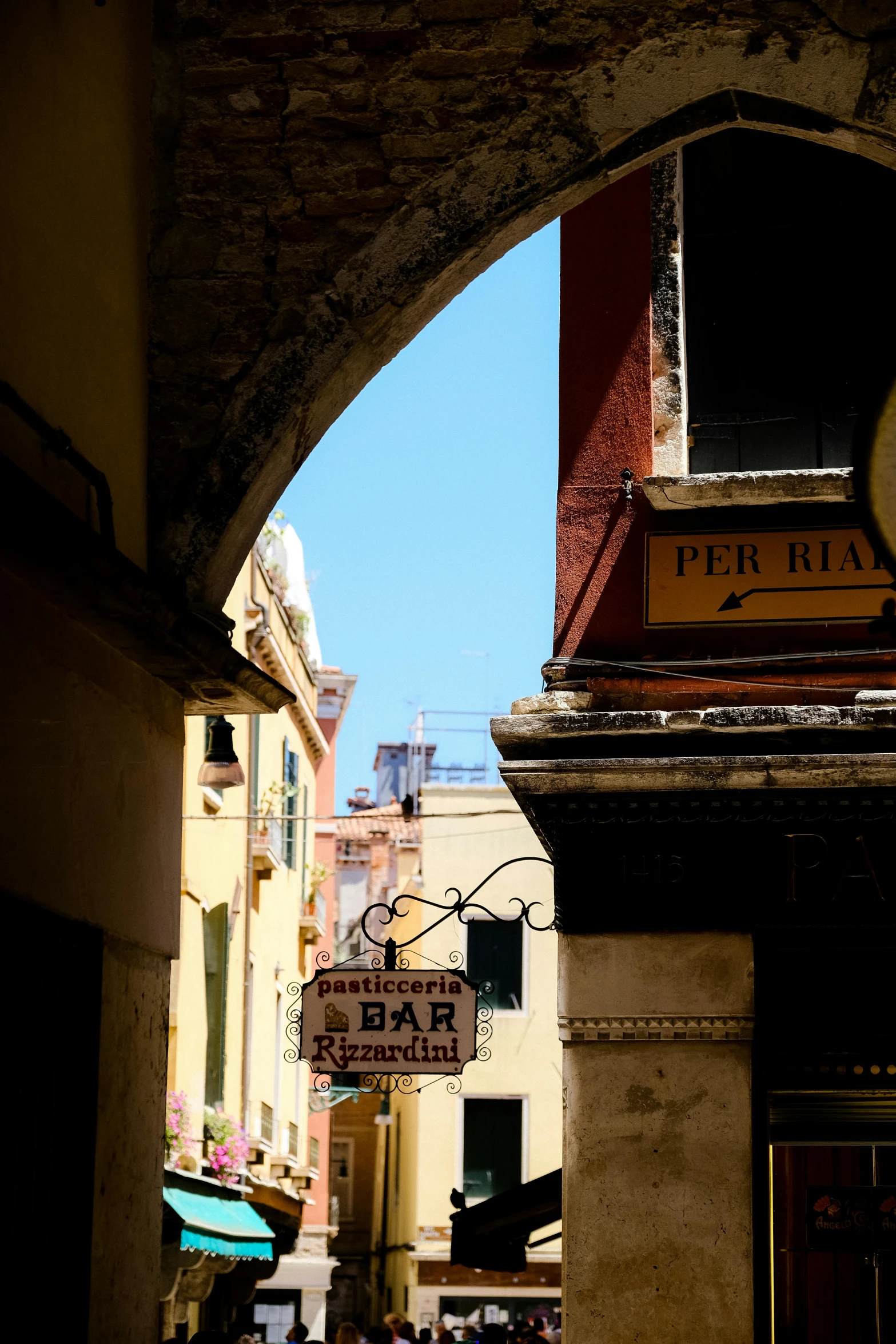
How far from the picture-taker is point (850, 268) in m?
8.86

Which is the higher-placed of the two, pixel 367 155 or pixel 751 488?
pixel 751 488

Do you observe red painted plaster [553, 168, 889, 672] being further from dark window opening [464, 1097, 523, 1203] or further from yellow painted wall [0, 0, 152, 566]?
dark window opening [464, 1097, 523, 1203]

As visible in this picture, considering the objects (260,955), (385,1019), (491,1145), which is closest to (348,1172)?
(491,1145)

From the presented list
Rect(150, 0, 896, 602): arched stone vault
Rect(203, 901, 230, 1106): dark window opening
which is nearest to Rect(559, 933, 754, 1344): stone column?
Rect(150, 0, 896, 602): arched stone vault

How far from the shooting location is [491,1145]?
1043 inches

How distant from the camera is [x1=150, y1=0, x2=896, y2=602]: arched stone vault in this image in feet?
16.4

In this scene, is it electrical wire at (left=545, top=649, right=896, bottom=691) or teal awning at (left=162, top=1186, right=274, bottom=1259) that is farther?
teal awning at (left=162, top=1186, right=274, bottom=1259)

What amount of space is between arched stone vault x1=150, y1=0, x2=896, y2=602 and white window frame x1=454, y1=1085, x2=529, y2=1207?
22327 millimetres

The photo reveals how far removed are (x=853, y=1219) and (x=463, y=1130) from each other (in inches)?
740

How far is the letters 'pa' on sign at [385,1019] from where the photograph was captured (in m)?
9.09

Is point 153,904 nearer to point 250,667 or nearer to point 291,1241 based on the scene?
point 250,667

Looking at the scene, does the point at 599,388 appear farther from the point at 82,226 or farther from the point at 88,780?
the point at 88,780

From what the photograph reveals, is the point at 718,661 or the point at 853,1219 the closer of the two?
the point at 718,661

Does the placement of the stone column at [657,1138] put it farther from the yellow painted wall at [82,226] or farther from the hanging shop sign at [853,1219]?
the yellow painted wall at [82,226]
